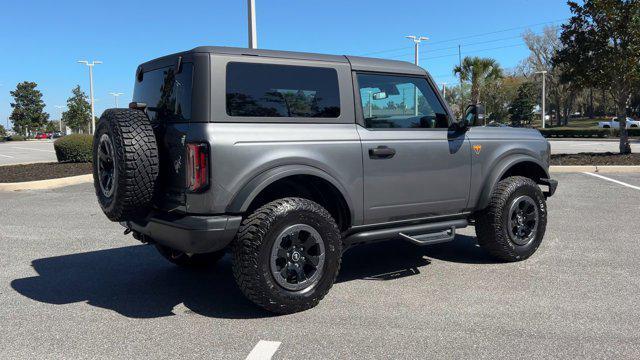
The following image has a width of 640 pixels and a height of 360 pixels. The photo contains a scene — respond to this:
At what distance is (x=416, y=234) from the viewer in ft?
15.4

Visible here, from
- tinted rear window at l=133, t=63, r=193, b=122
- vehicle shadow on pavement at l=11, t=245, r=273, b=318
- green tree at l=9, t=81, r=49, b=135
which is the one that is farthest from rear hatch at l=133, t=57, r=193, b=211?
green tree at l=9, t=81, r=49, b=135

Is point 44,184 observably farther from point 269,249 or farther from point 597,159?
point 597,159

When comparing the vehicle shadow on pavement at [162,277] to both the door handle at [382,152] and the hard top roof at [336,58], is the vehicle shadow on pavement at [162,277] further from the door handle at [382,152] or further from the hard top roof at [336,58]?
the hard top roof at [336,58]

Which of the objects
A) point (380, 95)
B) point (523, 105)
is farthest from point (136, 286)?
point (523, 105)

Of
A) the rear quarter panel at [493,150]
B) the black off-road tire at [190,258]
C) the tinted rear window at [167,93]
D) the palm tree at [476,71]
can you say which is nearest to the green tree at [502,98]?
the palm tree at [476,71]

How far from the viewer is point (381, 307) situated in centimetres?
412

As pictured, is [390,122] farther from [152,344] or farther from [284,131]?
[152,344]

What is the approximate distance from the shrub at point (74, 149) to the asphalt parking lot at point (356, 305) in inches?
398

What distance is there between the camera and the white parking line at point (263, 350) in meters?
3.23

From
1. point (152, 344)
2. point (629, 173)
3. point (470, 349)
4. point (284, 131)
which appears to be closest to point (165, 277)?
point (152, 344)

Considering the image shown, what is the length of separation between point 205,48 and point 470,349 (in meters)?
2.74

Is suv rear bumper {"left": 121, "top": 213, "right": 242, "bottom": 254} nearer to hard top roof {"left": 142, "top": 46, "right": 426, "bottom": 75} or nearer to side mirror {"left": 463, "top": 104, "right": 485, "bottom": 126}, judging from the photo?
hard top roof {"left": 142, "top": 46, "right": 426, "bottom": 75}

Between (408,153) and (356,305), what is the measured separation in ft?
4.52

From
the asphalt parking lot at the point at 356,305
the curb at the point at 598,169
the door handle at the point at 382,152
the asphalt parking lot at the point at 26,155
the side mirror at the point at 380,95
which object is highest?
the side mirror at the point at 380,95
